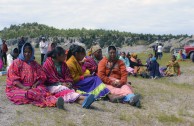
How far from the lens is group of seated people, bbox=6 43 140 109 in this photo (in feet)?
25.8

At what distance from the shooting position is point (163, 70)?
769 inches

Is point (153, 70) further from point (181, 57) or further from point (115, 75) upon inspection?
point (181, 57)

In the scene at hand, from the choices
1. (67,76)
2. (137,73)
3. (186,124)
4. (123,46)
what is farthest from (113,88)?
(123,46)

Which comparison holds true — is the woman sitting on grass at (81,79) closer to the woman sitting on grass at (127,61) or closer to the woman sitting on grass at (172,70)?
the woman sitting on grass at (127,61)

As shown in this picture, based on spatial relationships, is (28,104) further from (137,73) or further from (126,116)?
(137,73)

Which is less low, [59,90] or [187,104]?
[59,90]

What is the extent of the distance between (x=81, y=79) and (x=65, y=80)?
58 cm

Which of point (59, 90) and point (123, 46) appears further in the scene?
point (123, 46)

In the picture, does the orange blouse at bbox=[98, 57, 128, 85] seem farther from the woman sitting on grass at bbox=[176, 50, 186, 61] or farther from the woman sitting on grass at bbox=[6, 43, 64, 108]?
the woman sitting on grass at bbox=[176, 50, 186, 61]

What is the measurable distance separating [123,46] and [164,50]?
5.11 m

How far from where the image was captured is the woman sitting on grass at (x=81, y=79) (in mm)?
9000

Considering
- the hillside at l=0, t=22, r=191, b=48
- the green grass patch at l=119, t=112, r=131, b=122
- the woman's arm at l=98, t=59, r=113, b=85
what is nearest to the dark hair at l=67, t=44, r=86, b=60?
the woman's arm at l=98, t=59, r=113, b=85

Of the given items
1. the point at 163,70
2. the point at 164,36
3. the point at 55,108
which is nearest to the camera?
the point at 55,108

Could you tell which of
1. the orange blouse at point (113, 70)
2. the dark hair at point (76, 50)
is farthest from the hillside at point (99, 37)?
the dark hair at point (76, 50)
